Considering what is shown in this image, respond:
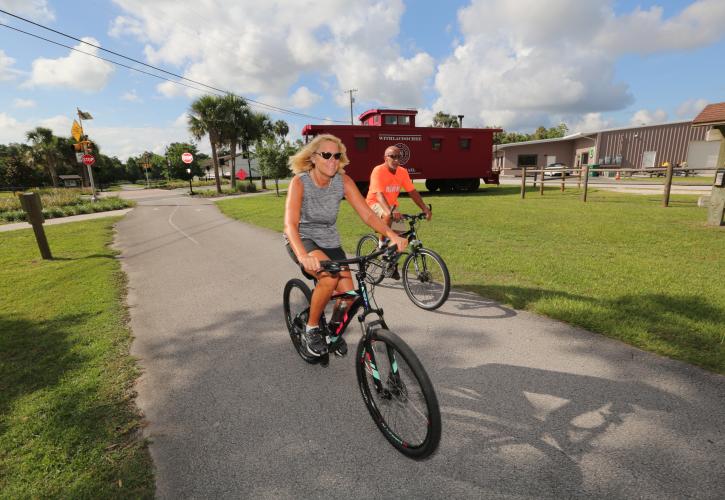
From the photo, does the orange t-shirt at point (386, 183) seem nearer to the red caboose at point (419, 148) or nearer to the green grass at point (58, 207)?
the red caboose at point (419, 148)

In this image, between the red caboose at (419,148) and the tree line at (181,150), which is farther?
the tree line at (181,150)

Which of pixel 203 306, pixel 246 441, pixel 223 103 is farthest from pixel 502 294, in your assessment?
pixel 223 103

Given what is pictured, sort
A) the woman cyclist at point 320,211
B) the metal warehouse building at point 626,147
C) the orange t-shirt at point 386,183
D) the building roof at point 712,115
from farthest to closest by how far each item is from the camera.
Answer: the metal warehouse building at point 626,147 < the building roof at point 712,115 < the orange t-shirt at point 386,183 < the woman cyclist at point 320,211

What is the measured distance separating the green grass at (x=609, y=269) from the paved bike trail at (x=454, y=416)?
432 millimetres

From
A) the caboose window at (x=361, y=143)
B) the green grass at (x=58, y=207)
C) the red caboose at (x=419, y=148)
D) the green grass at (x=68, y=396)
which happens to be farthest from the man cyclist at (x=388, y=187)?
the green grass at (x=58, y=207)

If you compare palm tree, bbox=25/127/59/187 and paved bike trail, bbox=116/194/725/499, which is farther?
palm tree, bbox=25/127/59/187

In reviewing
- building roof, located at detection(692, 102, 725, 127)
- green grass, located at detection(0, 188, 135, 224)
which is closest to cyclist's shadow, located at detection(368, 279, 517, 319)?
building roof, located at detection(692, 102, 725, 127)

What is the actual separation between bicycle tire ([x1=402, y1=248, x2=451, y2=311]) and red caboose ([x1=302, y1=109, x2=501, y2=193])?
15.2 metres

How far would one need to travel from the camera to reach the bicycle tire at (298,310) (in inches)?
132

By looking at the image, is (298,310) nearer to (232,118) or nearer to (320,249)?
(320,249)

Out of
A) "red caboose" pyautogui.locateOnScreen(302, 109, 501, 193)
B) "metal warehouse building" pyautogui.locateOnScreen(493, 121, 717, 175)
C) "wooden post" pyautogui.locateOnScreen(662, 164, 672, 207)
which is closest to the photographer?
"wooden post" pyautogui.locateOnScreen(662, 164, 672, 207)

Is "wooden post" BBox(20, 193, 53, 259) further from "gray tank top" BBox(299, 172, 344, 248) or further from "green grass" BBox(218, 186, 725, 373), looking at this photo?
"gray tank top" BBox(299, 172, 344, 248)

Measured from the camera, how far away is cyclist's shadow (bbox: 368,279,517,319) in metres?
4.43

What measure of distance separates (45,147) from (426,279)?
74993mm
